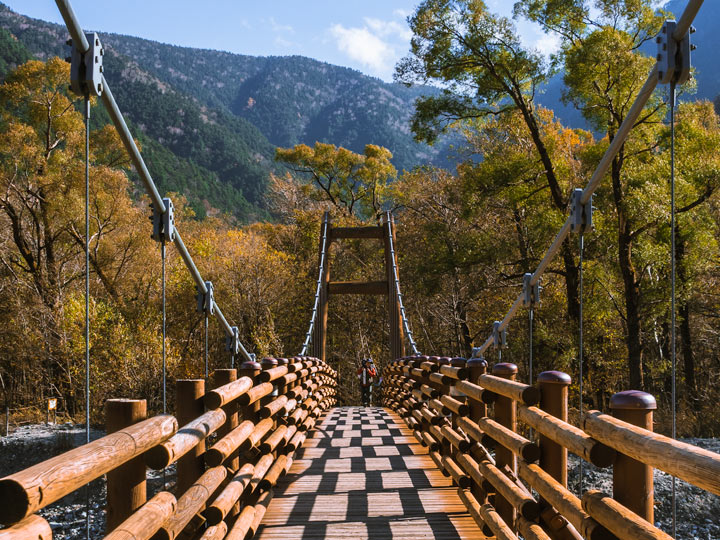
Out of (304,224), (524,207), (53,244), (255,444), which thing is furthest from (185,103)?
(255,444)

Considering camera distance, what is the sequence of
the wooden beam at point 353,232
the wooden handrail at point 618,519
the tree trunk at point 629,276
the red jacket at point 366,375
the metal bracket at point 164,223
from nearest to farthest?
the wooden handrail at point 618,519, the metal bracket at point 164,223, the tree trunk at point 629,276, the red jacket at point 366,375, the wooden beam at point 353,232

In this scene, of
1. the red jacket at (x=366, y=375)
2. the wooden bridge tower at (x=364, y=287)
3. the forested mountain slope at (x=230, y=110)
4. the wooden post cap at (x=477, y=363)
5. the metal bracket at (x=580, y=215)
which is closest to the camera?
the wooden post cap at (x=477, y=363)

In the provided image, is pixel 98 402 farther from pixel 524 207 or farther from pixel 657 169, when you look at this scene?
pixel 657 169

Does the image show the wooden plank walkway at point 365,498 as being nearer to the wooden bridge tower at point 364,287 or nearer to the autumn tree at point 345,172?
the wooden bridge tower at point 364,287

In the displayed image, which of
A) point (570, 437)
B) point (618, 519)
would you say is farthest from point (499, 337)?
point (618, 519)

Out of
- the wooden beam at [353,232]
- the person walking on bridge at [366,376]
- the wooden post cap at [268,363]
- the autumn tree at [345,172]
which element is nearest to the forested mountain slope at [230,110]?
the autumn tree at [345,172]

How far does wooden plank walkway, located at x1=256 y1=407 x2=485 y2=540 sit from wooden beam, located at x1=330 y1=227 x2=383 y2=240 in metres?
8.17

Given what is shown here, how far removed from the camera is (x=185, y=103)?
61.3 metres

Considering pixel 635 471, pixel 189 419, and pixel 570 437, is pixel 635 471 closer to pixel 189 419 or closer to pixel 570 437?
pixel 570 437

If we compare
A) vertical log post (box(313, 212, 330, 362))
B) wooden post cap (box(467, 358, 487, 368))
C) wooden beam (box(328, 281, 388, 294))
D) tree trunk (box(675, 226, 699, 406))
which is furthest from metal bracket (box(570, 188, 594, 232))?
wooden beam (box(328, 281, 388, 294))

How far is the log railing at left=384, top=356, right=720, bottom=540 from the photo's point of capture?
1291mm

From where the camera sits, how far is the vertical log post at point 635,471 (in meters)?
1.45

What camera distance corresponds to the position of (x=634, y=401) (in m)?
1.51

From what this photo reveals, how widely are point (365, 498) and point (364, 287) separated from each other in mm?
9357
